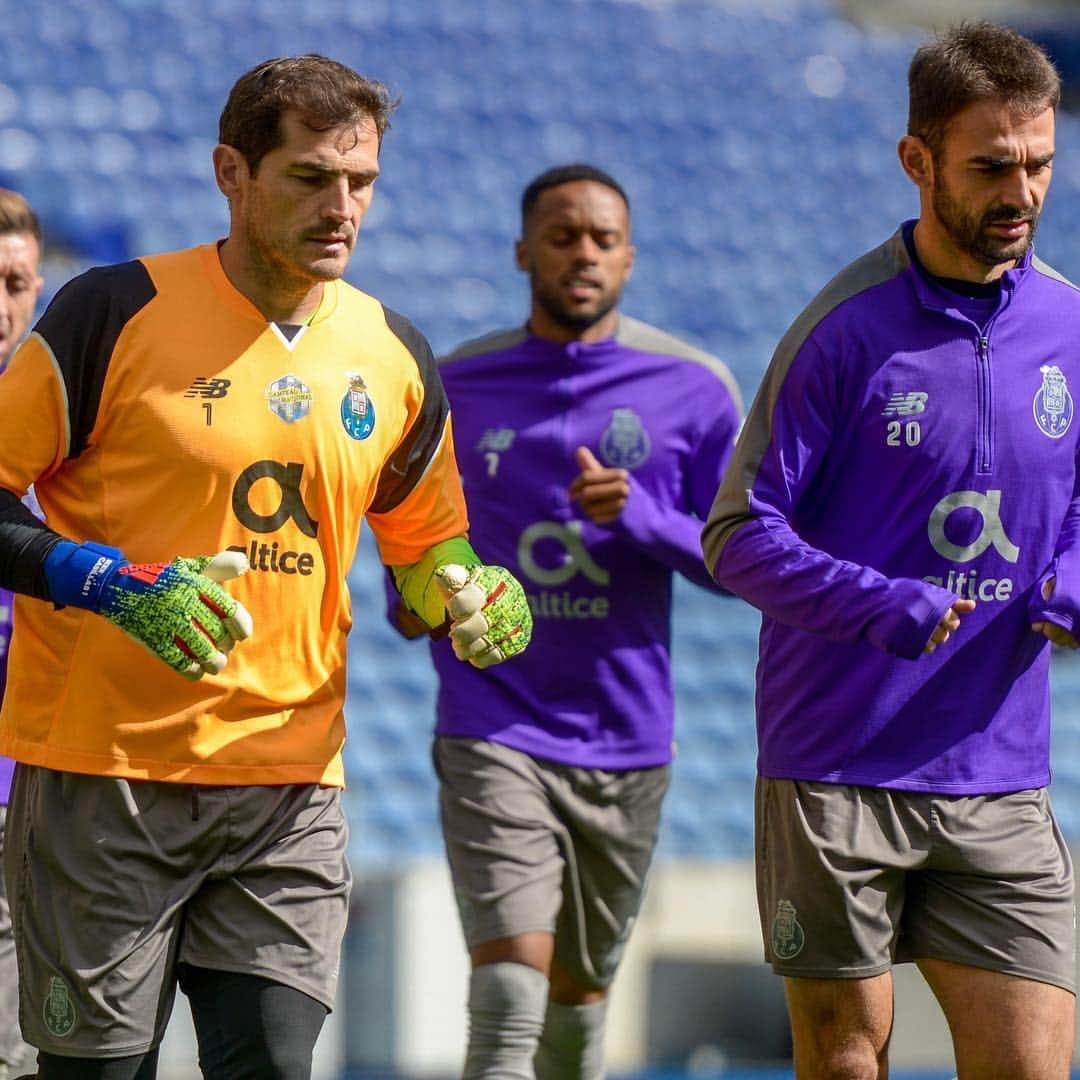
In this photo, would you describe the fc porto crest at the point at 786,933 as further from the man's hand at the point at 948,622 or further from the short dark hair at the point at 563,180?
the short dark hair at the point at 563,180

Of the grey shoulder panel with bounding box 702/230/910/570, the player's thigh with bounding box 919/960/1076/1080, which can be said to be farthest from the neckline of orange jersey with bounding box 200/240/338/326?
the player's thigh with bounding box 919/960/1076/1080

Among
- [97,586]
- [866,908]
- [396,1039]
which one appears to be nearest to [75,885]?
[97,586]

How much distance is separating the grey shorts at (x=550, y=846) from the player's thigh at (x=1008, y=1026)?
142 centimetres

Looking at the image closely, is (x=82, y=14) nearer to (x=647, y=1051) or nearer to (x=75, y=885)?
(x=647, y=1051)

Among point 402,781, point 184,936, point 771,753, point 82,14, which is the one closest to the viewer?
point 184,936

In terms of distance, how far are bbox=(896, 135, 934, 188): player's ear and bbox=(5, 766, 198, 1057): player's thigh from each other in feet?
5.63

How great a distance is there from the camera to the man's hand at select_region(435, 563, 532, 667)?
3443 mm

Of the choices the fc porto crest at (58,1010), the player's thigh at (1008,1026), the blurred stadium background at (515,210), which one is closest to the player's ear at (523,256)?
the player's thigh at (1008,1026)

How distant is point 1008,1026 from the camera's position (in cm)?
340

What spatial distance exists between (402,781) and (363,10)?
658 cm

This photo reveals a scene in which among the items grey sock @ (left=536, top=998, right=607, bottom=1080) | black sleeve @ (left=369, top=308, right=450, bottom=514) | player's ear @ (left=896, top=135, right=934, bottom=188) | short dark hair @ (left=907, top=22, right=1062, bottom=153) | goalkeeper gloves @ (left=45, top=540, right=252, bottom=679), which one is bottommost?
grey sock @ (left=536, top=998, right=607, bottom=1080)

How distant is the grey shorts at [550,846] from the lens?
4715mm

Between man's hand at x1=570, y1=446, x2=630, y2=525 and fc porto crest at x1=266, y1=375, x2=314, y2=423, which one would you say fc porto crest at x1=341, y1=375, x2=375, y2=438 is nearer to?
fc porto crest at x1=266, y1=375, x2=314, y2=423

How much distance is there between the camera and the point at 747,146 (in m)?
14.5
